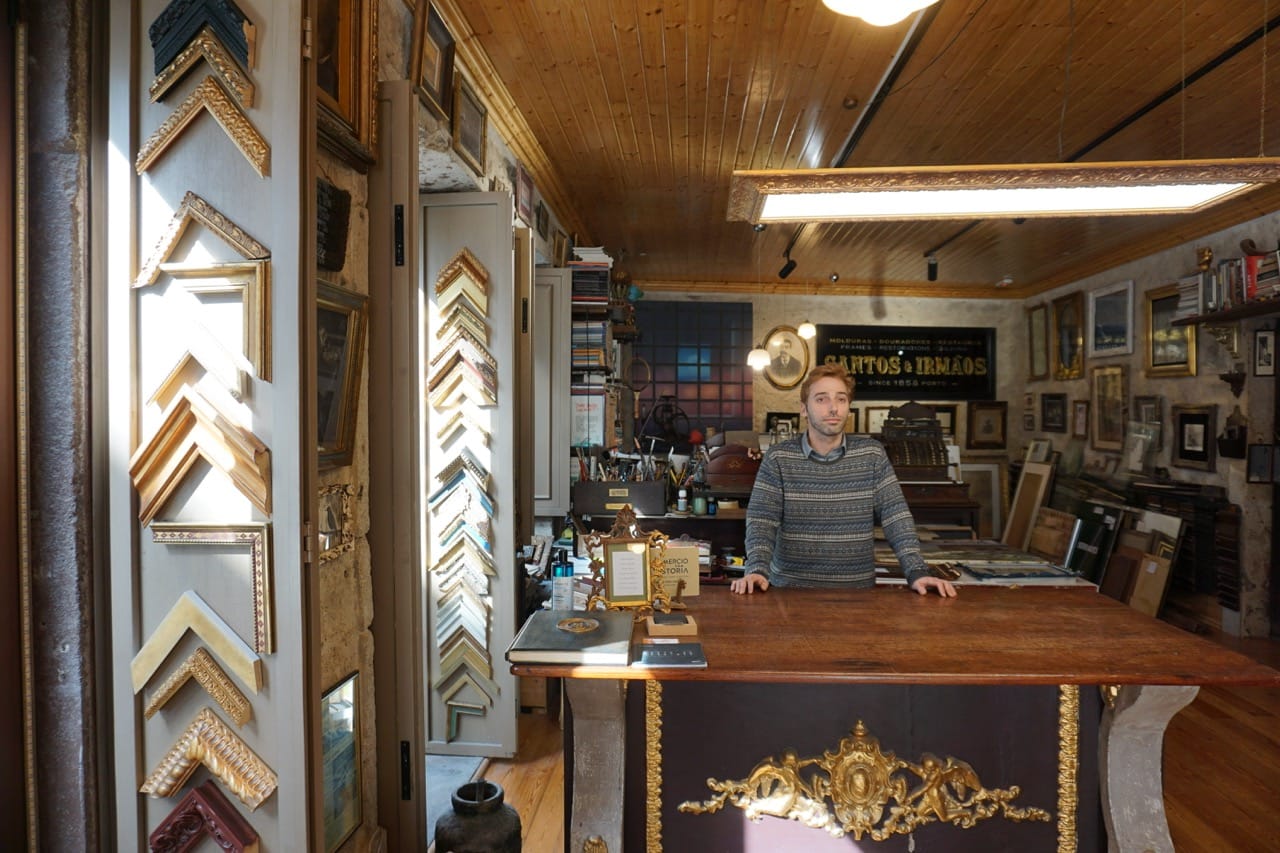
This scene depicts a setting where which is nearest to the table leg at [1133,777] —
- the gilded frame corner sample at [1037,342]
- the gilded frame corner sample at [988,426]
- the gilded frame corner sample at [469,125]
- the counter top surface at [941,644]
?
the counter top surface at [941,644]

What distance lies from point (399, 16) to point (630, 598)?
2176mm

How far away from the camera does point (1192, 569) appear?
616 centimetres

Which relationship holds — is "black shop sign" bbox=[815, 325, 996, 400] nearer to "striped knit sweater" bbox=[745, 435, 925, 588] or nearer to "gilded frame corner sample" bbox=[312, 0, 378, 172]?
"striped knit sweater" bbox=[745, 435, 925, 588]

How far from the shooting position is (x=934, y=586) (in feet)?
8.59

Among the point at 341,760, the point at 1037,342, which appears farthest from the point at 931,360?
the point at 341,760

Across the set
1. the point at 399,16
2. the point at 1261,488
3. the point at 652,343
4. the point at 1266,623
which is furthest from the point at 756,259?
the point at 399,16

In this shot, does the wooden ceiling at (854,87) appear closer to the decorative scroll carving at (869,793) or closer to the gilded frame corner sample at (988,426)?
the decorative scroll carving at (869,793)

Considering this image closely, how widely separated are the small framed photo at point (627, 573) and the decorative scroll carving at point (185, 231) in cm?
126

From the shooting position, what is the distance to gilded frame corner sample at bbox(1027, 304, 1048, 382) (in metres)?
9.12

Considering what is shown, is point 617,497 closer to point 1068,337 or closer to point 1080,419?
point 1080,419

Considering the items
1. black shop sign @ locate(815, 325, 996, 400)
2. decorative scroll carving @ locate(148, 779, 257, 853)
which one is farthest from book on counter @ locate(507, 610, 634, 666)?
black shop sign @ locate(815, 325, 996, 400)

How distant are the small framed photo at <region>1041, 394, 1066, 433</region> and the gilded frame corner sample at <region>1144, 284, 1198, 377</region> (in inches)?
65.7

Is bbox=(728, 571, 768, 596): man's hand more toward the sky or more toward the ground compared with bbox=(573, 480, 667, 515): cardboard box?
more toward the ground

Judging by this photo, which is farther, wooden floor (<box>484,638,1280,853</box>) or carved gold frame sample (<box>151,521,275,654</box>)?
wooden floor (<box>484,638,1280,853</box>)
